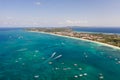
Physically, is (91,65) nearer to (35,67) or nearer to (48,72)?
(48,72)

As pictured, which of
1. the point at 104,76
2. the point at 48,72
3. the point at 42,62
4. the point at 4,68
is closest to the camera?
the point at 104,76

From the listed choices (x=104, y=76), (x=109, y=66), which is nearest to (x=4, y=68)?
(x=104, y=76)

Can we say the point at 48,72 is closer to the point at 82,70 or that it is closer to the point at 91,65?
the point at 82,70

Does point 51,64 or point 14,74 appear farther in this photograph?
point 51,64

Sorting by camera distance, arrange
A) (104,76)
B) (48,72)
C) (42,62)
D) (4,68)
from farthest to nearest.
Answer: (42,62), (4,68), (48,72), (104,76)

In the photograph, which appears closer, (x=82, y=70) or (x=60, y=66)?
(x=82, y=70)

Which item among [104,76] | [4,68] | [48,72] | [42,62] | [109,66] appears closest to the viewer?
[104,76]

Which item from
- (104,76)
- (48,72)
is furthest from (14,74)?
(104,76)

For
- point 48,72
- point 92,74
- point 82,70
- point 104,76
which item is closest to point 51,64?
point 48,72

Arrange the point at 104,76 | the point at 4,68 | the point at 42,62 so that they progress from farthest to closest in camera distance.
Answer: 1. the point at 42,62
2. the point at 4,68
3. the point at 104,76
